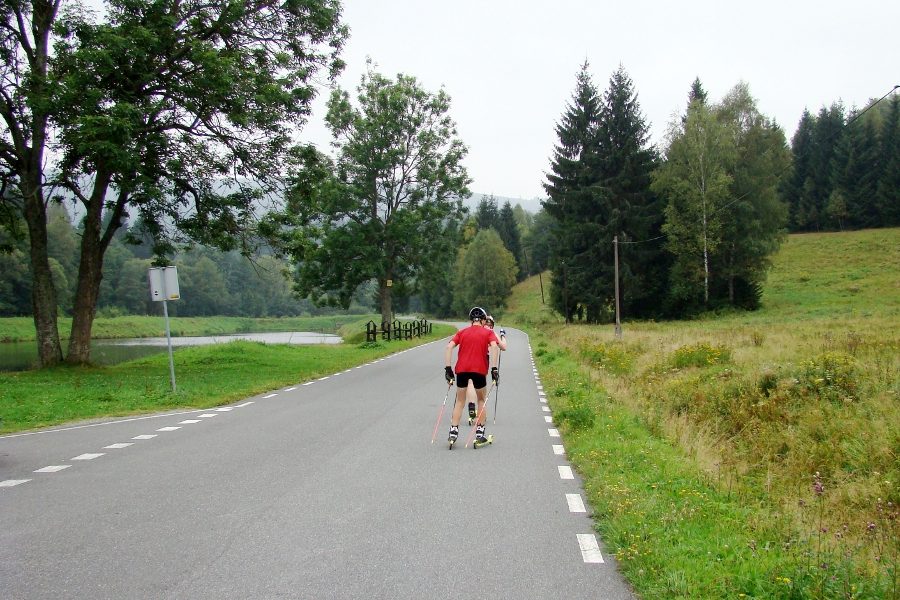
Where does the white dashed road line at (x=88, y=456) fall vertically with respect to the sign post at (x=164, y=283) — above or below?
below

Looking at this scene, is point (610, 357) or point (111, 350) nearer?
point (610, 357)

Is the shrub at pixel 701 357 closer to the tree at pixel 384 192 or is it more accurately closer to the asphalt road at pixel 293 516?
the asphalt road at pixel 293 516

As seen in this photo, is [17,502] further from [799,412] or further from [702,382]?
[702,382]

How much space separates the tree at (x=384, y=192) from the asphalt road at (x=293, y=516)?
27.7 m

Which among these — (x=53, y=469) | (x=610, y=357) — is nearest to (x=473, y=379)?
(x=53, y=469)

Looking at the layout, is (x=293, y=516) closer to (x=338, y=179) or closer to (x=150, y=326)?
(x=338, y=179)

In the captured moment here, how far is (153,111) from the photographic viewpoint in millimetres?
17391

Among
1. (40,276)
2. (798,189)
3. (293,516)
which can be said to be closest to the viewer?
(293,516)

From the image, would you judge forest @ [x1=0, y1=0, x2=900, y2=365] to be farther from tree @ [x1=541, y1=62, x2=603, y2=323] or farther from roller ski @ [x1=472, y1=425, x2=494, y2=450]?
roller ski @ [x1=472, y1=425, x2=494, y2=450]

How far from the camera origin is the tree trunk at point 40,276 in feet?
62.5

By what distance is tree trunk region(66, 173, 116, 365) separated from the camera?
19641 mm

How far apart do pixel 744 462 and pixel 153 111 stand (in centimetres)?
1622

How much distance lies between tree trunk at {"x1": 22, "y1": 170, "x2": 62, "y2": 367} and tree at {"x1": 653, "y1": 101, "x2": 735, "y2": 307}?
39.7 m

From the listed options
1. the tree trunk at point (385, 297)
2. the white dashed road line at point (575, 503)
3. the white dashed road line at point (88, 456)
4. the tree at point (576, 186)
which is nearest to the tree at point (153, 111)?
the white dashed road line at point (88, 456)
